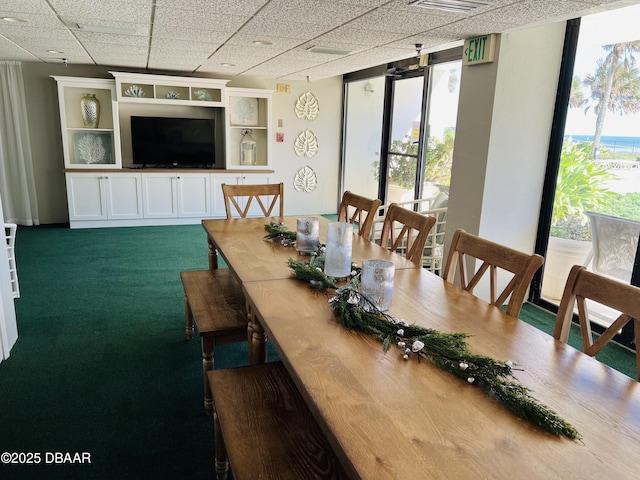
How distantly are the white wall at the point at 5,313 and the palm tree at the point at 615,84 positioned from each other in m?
3.90

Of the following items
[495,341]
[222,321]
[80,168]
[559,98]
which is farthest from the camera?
[80,168]

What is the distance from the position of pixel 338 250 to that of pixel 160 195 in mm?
5053

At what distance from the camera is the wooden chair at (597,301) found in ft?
4.35

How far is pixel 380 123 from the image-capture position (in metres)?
6.70

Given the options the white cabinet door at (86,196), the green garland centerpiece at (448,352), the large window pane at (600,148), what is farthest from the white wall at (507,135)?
the white cabinet door at (86,196)

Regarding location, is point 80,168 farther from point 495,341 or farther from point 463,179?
point 495,341

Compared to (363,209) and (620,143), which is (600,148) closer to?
(620,143)

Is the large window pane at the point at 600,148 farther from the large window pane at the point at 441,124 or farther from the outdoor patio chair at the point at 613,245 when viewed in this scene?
the large window pane at the point at 441,124

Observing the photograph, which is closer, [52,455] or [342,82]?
[52,455]

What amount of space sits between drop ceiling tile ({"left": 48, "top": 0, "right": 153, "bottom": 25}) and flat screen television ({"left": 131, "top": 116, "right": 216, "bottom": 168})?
307 cm

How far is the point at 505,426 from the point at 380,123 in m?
6.06

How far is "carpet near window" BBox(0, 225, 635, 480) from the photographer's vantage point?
6.45 feet

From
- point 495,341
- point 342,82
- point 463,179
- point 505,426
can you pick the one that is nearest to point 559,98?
point 463,179

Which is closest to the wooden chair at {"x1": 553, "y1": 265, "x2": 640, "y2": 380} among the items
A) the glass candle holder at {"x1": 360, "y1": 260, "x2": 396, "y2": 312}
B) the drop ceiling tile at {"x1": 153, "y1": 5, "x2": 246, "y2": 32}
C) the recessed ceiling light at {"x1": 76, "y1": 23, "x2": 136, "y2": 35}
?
the glass candle holder at {"x1": 360, "y1": 260, "x2": 396, "y2": 312}
